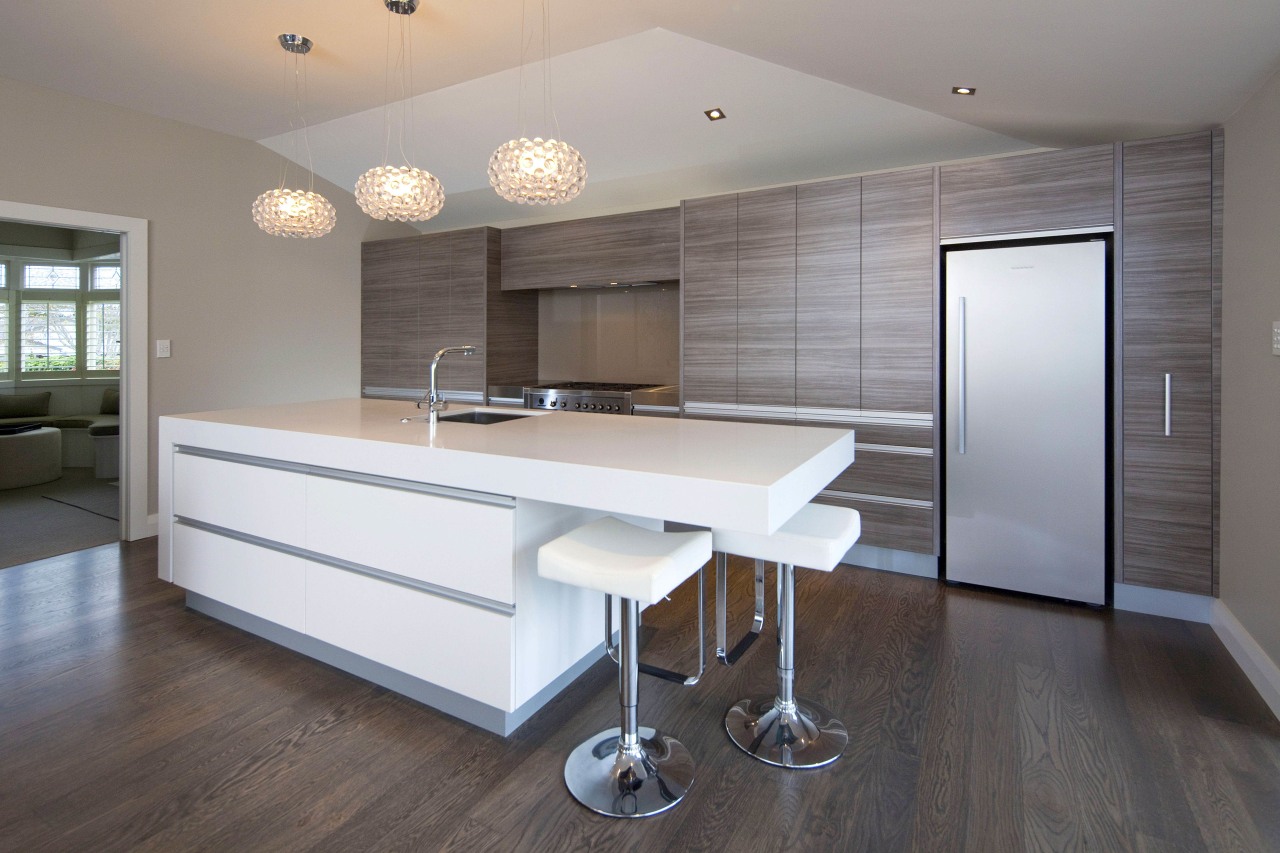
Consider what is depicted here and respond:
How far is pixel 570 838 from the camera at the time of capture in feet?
5.31

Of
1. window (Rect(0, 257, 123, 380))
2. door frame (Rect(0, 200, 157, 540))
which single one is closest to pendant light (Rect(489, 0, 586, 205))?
door frame (Rect(0, 200, 157, 540))

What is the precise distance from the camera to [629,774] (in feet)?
5.94

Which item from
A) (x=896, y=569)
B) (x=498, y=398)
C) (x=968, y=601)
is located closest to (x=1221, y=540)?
(x=968, y=601)

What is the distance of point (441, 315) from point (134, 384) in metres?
2.05

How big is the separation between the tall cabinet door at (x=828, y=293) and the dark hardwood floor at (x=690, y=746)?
1.36 meters

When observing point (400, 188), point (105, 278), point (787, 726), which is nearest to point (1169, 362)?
point (787, 726)

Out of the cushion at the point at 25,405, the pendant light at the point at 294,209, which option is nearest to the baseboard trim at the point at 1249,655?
the pendant light at the point at 294,209

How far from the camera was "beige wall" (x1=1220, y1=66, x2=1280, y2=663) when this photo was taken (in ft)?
7.47

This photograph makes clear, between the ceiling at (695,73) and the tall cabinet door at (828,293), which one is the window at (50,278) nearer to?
the ceiling at (695,73)

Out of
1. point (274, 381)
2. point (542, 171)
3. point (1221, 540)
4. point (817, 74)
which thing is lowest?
point (1221, 540)

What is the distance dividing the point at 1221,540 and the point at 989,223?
5.60ft

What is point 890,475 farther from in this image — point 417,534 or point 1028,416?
point 417,534

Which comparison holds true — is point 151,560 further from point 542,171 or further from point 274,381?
point 542,171

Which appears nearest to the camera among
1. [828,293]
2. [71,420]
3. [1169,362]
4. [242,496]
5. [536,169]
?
[536,169]
